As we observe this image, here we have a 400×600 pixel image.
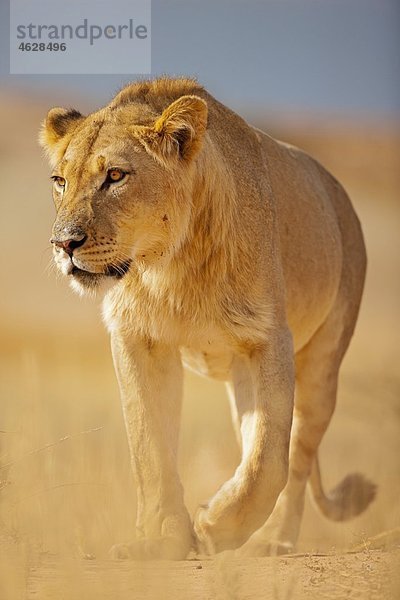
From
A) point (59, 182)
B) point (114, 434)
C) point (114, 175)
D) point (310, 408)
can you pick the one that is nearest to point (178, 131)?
point (114, 175)

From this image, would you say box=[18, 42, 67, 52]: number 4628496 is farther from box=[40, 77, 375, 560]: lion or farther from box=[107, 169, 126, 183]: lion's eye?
box=[107, 169, 126, 183]: lion's eye

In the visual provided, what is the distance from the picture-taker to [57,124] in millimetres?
4621

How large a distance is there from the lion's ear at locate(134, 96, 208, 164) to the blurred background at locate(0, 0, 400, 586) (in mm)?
513

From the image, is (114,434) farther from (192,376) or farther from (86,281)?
(86,281)

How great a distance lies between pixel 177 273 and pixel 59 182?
0.47m

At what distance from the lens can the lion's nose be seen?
4.05 metres

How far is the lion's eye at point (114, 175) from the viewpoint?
13.8 feet

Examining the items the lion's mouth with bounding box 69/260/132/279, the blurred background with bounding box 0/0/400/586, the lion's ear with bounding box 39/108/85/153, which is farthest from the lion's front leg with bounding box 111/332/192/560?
the lion's ear with bounding box 39/108/85/153

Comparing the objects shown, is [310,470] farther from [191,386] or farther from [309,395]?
[191,386]

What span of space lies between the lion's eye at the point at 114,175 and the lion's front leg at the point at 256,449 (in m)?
0.72

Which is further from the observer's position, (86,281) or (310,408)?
(310,408)

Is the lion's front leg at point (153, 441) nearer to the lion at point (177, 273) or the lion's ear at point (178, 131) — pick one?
the lion at point (177, 273)

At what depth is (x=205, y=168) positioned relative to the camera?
174 inches

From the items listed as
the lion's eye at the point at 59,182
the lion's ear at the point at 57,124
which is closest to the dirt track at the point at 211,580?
the lion's eye at the point at 59,182
